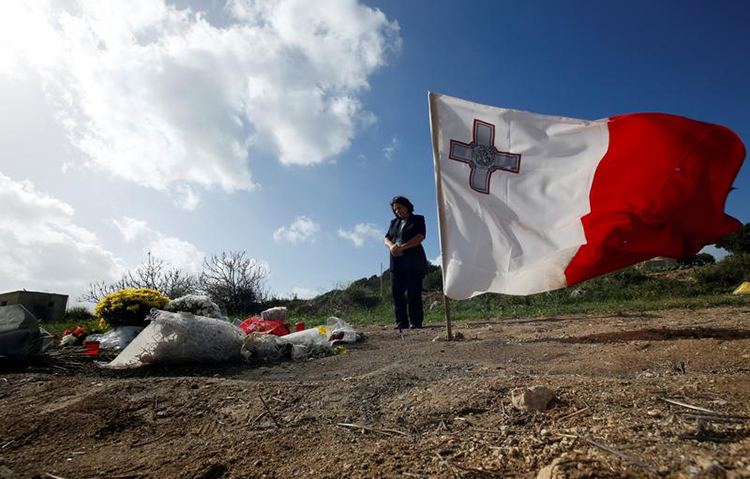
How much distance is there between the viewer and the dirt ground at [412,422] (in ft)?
4.02

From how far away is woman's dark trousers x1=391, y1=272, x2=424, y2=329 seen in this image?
5.64 metres

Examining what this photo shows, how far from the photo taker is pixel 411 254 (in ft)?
18.4

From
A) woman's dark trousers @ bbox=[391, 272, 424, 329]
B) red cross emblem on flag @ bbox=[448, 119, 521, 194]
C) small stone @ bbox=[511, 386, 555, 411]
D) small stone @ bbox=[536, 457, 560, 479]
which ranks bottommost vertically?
small stone @ bbox=[536, 457, 560, 479]

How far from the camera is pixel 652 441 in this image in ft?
3.99

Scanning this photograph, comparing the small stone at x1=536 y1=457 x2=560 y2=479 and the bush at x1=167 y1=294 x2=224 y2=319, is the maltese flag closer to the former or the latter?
the small stone at x1=536 y1=457 x2=560 y2=479

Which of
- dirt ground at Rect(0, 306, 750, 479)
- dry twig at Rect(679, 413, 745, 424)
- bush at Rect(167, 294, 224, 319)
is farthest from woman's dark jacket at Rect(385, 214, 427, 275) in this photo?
dry twig at Rect(679, 413, 745, 424)

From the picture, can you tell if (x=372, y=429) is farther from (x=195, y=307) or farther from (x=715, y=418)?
(x=195, y=307)

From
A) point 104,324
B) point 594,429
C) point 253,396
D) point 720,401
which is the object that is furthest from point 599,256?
point 104,324

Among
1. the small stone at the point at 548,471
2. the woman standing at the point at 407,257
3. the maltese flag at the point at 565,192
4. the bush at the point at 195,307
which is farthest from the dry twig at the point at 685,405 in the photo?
the bush at the point at 195,307

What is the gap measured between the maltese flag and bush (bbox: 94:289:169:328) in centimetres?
443

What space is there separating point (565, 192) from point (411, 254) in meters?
2.22

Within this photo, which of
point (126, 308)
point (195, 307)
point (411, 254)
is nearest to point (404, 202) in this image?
point (411, 254)

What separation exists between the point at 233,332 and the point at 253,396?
1704 millimetres

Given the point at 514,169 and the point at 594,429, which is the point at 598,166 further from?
the point at 594,429
